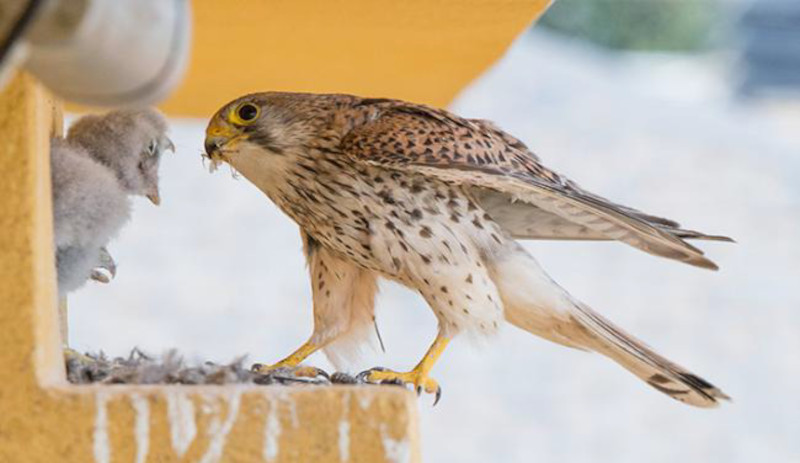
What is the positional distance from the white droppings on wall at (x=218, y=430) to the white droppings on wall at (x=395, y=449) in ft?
0.63

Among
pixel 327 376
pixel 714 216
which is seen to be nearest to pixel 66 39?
pixel 327 376

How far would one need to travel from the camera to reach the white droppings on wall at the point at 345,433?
168cm

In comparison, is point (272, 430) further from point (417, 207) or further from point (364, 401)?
point (417, 207)

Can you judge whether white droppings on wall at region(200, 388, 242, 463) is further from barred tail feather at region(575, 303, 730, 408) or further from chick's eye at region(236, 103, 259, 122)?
barred tail feather at region(575, 303, 730, 408)

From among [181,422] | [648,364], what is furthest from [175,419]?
[648,364]

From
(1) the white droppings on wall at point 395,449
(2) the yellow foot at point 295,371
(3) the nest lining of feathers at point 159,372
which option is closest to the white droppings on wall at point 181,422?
(3) the nest lining of feathers at point 159,372

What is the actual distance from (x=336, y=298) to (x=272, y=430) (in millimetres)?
879

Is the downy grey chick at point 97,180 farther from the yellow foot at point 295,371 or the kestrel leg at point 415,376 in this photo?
the kestrel leg at point 415,376

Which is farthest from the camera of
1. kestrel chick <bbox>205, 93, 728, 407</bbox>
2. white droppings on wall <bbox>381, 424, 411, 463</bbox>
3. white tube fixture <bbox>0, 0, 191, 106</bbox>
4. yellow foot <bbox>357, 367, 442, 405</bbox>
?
kestrel chick <bbox>205, 93, 728, 407</bbox>

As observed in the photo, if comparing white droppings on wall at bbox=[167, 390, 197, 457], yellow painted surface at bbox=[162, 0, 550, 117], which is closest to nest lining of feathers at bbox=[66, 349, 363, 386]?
white droppings on wall at bbox=[167, 390, 197, 457]

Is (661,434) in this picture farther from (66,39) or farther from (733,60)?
(66,39)

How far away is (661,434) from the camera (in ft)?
27.6

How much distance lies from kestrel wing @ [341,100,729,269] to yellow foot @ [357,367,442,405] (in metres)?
0.35

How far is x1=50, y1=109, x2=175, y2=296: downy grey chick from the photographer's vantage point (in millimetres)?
1984
